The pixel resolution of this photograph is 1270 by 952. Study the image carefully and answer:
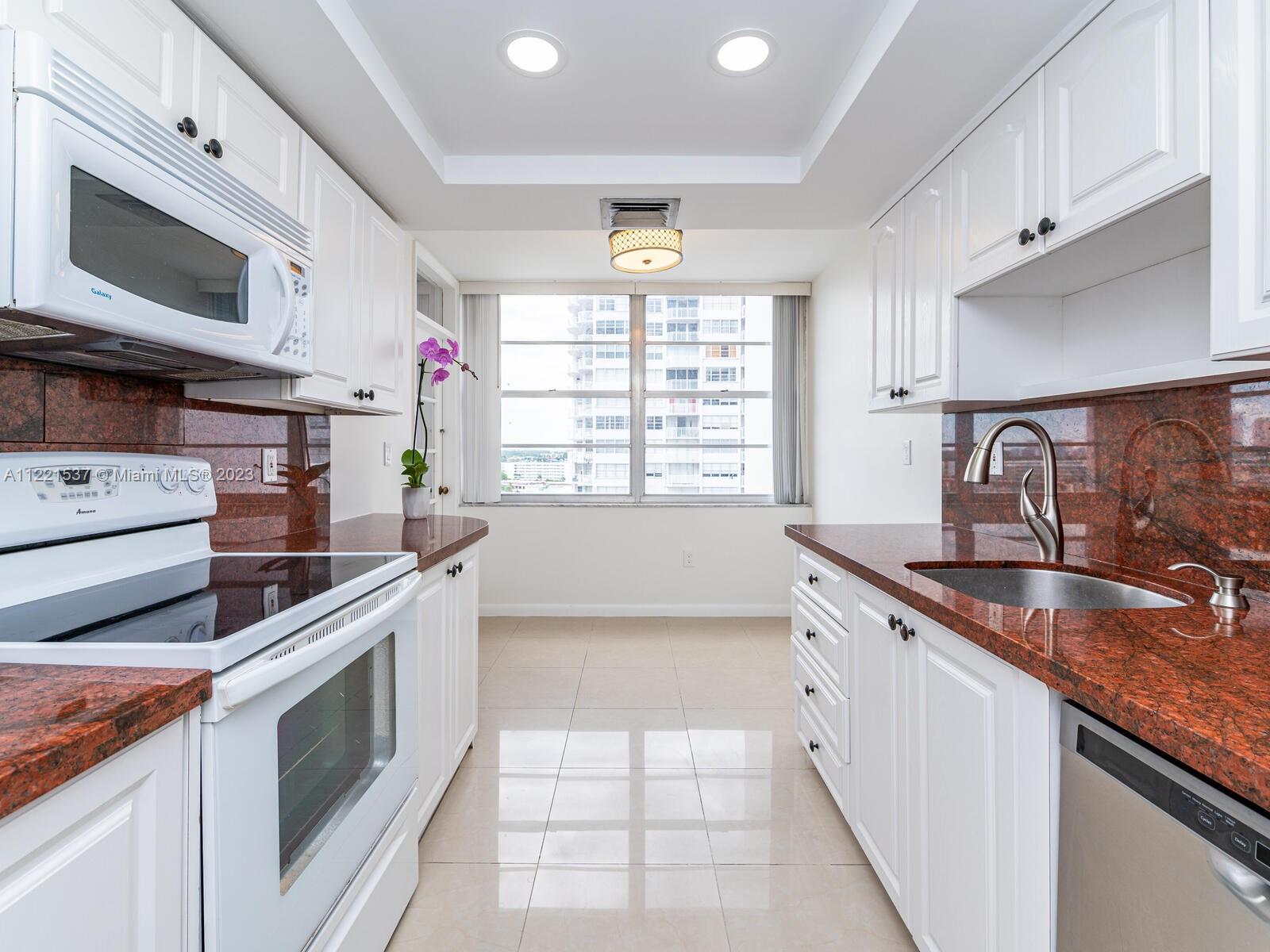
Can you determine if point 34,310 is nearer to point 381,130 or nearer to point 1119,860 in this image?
point 381,130

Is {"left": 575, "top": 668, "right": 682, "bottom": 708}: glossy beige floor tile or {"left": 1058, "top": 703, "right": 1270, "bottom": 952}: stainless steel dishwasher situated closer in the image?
{"left": 1058, "top": 703, "right": 1270, "bottom": 952}: stainless steel dishwasher

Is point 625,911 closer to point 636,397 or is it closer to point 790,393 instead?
point 636,397

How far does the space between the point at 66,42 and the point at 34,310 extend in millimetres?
551

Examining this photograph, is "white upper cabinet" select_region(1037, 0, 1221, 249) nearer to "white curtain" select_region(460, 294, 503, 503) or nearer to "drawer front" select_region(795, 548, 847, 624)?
"drawer front" select_region(795, 548, 847, 624)

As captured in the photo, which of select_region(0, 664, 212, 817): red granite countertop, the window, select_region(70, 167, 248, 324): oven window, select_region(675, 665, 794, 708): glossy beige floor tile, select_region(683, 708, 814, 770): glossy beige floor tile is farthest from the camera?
the window

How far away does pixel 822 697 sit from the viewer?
2094mm

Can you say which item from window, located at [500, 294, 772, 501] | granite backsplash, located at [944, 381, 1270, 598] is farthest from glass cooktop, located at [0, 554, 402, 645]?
window, located at [500, 294, 772, 501]

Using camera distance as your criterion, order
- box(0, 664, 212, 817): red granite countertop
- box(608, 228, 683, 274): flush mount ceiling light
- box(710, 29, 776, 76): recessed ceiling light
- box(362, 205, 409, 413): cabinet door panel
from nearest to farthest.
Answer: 1. box(0, 664, 212, 817): red granite countertop
2. box(710, 29, 776, 76): recessed ceiling light
3. box(362, 205, 409, 413): cabinet door panel
4. box(608, 228, 683, 274): flush mount ceiling light

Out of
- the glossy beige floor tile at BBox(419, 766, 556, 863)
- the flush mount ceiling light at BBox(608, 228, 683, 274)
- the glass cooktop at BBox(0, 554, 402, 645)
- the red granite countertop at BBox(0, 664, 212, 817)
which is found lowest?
the glossy beige floor tile at BBox(419, 766, 556, 863)

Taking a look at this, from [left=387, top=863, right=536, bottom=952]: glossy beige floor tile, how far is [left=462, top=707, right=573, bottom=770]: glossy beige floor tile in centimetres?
61

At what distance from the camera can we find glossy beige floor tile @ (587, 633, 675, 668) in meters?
3.54

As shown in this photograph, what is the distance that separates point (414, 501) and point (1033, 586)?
7.11ft

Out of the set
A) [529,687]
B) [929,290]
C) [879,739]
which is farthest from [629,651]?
[929,290]

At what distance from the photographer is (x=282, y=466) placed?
2.18 metres
